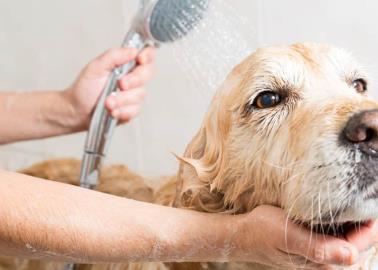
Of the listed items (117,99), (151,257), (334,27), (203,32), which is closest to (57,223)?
(151,257)

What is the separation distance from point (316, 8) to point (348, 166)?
3.53 feet

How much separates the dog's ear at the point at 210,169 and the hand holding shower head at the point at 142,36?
10.6 inches

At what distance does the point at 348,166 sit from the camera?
0.94m

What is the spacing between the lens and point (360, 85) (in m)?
1.31

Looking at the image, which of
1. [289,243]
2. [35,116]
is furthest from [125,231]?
[35,116]

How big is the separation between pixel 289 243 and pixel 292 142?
206 millimetres

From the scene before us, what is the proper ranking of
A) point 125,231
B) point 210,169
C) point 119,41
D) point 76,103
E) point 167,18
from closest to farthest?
point 125,231
point 210,169
point 167,18
point 76,103
point 119,41

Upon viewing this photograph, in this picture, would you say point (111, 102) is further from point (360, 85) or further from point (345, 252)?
point (345, 252)

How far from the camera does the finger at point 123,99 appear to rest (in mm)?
1644

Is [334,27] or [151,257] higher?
[334,27]

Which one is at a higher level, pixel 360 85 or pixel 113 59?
pixel 360 85

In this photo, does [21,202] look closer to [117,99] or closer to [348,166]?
[348,166]

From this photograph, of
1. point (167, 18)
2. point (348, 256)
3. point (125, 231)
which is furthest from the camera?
point (167, 18)

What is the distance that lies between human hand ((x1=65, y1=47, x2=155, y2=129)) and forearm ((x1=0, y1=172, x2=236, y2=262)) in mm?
633
